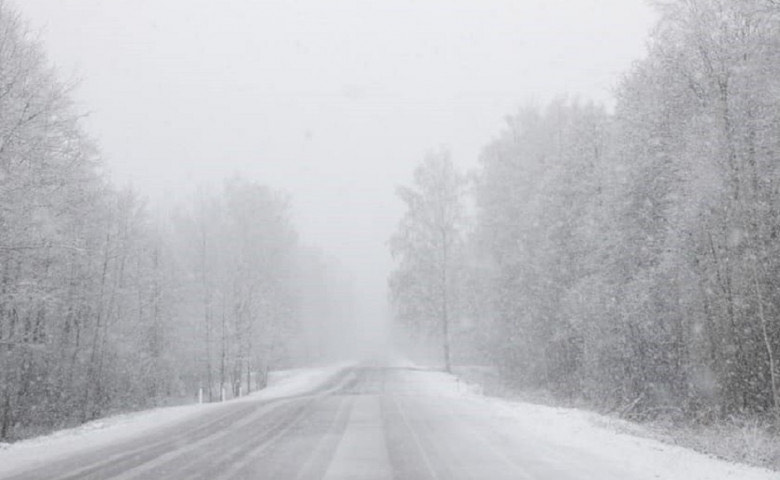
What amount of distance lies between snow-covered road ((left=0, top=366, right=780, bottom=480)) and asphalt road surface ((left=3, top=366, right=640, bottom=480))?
2 cm

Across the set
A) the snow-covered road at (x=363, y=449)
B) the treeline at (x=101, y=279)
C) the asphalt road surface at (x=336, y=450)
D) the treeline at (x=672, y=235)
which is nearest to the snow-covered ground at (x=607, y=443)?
the snow-covered road at (x=363, y=449)

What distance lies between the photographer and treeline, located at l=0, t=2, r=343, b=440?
1720 cm

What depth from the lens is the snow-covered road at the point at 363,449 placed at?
10078mm

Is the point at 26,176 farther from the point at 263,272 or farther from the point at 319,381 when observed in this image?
the point at 263,272

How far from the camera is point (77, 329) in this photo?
2622 cm

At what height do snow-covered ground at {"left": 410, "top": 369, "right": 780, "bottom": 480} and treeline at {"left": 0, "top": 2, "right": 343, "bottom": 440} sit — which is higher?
treeline at {"left": 0, "top": 2, "right": 343, "bottom": 440}

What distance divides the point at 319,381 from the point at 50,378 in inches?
573

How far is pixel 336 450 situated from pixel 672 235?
9.91 m

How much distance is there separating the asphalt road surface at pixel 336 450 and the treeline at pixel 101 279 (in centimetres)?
609

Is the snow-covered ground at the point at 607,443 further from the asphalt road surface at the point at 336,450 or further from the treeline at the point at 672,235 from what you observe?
the treeline at the point at 672,235

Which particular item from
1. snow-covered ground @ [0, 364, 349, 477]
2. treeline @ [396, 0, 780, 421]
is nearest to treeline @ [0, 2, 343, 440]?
snow-covered ground @ [0, 364, 349, 477]

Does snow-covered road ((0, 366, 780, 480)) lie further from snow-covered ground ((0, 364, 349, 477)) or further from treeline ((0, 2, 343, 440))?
treeline ((0, 2, 343, 440))

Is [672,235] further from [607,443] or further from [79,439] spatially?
[79,439]

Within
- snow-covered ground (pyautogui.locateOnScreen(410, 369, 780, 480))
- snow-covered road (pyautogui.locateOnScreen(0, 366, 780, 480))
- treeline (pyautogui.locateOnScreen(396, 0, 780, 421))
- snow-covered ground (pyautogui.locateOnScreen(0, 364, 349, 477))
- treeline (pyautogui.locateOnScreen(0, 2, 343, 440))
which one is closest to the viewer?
snow-covered ground (pyautogui.locateOnScreen(410, 369, 780, 480))
